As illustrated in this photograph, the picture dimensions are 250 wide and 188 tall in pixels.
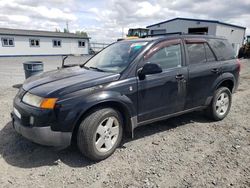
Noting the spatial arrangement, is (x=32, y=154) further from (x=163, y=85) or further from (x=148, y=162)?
(x=163, y=85)

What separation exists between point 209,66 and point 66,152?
3.15 m

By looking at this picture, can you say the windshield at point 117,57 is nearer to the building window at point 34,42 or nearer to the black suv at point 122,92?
the black suv at point 122,92

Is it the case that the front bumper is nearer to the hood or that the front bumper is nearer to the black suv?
the black suv

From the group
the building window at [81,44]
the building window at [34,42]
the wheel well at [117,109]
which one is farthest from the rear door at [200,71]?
the building window at [81,44]

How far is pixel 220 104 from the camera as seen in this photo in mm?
4535

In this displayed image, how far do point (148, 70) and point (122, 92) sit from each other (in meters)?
0.54

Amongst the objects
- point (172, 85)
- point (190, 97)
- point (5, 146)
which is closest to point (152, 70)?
point (172, 85)

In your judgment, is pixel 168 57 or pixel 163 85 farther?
pixel 168 57

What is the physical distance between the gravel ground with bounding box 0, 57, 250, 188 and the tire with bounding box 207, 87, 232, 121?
39cm

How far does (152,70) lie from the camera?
10.6 feet

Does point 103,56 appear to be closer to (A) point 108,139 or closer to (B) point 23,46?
(A) point 108,139

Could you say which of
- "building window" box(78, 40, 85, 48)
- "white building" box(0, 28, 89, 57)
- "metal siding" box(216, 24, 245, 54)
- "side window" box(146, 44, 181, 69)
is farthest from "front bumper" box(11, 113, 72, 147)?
"building window" box(78, 40, 85, 48)

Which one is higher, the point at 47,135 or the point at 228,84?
the point at 228,84

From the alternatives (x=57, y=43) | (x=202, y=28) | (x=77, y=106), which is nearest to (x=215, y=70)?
(x=77, y=106)
